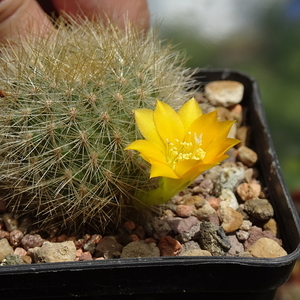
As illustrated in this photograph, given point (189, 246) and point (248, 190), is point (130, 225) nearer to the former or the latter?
point (189, 246)

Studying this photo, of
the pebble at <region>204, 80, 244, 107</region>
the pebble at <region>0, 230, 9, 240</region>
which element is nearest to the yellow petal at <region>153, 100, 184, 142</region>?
the pebble at <region>0, 230, 9, 240</region>

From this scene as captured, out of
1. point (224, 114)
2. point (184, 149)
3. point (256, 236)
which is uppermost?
point (184, 149)

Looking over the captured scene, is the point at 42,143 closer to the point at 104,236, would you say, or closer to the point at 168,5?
the point at 104,236

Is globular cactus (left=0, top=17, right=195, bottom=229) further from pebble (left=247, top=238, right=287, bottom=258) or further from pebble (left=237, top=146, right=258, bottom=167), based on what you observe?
pebble (left=237, top=146, right=258, bottom=167)

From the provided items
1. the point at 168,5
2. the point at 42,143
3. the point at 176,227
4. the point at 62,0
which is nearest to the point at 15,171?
the point at 42,143

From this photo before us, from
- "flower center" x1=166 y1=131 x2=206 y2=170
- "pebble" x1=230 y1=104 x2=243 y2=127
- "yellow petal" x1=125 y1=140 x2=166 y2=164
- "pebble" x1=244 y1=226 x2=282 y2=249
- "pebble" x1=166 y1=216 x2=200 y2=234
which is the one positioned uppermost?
"yellow petal" x1=125 y1=140 x2=166 y2=164

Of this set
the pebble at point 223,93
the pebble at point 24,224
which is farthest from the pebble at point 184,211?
the pebble at point 223,93

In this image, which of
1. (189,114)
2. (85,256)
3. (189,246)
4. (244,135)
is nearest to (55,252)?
(85,256)
